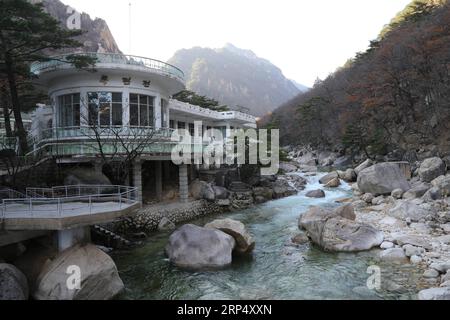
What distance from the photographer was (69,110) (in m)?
22.1

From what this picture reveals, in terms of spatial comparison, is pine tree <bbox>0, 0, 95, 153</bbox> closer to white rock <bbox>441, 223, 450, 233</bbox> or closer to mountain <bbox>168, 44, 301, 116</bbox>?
white rock <bbox>441, 223, 450, 233</bbox>

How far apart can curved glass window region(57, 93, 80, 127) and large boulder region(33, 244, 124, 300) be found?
14.1 m

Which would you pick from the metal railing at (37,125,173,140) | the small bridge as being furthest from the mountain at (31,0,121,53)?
the small bridge

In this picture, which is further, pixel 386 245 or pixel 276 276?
pixel 386 245

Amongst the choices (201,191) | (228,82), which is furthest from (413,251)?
(228,82)

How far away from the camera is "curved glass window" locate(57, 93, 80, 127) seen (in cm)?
2181

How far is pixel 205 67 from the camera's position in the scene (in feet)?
565

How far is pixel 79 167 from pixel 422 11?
50.6 m

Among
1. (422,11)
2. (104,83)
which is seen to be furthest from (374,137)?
(104,83)

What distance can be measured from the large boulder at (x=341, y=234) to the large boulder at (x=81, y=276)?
826 cm

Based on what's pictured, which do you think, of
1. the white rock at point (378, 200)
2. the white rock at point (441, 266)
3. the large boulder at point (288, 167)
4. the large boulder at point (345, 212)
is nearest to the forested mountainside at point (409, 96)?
the large boulder at point (288, 167)

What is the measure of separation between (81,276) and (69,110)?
15.9 metres

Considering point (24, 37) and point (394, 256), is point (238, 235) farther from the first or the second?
point (24, 37)
